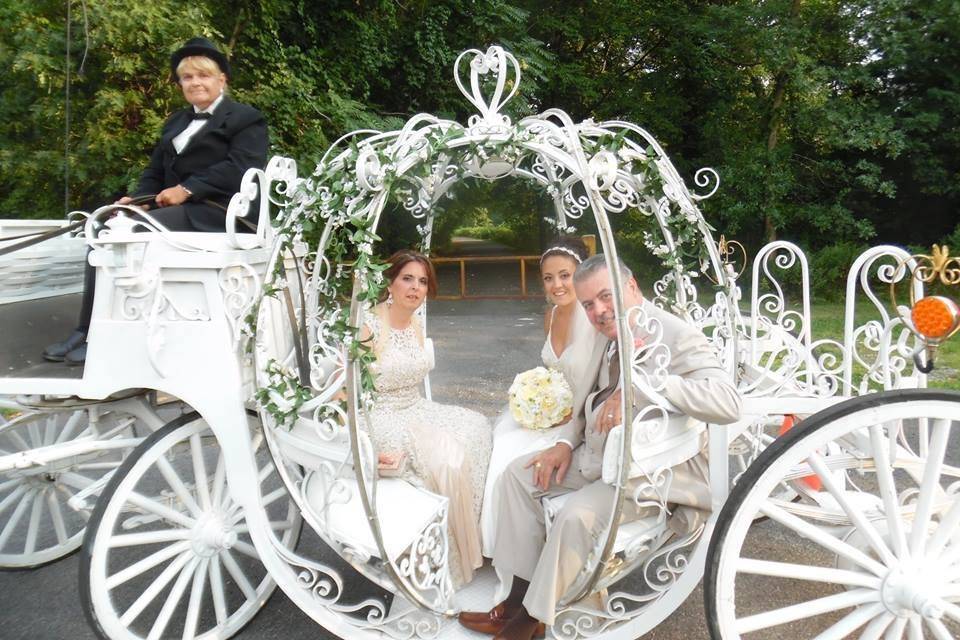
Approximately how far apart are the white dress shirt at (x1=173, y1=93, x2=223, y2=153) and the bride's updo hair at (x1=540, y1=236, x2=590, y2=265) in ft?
6.24

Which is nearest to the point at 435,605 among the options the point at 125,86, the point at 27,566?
the point at 27,566

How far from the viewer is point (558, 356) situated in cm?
345

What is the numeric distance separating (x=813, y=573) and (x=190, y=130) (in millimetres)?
3306

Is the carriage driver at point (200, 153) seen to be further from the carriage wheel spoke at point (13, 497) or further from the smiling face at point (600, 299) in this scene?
the smiling face at point (600, 299)

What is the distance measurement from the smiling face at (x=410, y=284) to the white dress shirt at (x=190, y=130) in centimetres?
123

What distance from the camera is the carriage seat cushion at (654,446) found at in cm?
219

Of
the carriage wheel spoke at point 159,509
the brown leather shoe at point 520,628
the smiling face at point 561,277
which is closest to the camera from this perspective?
the brown leather shoe at point 520,628

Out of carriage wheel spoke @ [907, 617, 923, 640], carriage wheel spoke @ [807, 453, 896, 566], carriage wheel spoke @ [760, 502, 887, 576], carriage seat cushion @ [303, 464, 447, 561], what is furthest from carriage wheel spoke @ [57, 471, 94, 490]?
carriage wheel spoke @ [907, 617, 923, 640]

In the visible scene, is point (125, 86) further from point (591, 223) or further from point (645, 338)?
point (591, 223)

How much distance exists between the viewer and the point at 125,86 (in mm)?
7824

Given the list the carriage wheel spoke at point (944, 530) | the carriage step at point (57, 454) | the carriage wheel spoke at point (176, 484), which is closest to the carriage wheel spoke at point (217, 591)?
the carriage wheel spoke at point (176, 484)

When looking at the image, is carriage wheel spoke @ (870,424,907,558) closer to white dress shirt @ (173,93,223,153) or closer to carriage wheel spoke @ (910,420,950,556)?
carriage wheel spoke @ (910,420,950,556)

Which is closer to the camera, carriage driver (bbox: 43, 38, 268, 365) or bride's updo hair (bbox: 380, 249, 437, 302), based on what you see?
carriage driver (bbox: 43, 38, 268, 365)

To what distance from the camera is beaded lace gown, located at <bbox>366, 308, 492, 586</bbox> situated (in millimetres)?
2719
